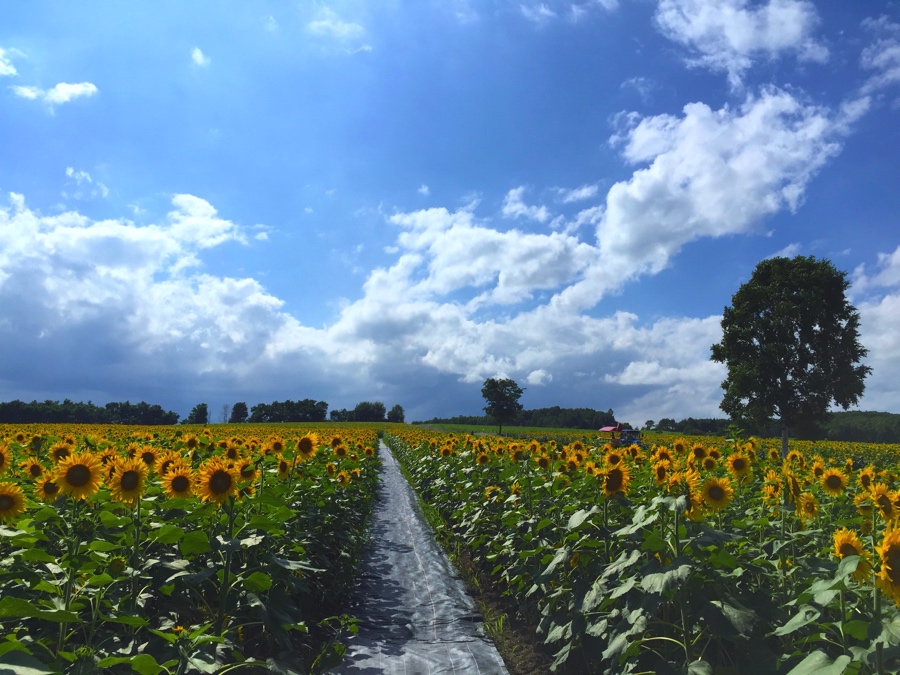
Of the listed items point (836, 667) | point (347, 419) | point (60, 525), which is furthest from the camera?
point (347, 419)

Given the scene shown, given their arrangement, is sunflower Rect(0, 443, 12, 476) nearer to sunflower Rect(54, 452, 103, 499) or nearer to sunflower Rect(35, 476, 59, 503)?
sunflower Rect(35, 476, 59, 503)

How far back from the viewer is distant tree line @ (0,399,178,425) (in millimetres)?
53781

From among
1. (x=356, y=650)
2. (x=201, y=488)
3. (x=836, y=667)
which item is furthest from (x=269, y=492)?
(x=836, y=667)

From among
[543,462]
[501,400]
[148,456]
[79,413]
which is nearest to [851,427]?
[501,400]

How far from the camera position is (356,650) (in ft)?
20.8

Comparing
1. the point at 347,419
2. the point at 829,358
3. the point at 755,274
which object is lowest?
the point at 347,419

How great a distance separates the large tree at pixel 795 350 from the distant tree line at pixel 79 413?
51988 millimetres

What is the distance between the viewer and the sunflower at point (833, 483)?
18.4 ft

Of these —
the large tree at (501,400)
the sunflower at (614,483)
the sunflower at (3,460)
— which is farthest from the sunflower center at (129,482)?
the large tree at (501,400)

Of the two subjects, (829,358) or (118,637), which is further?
(829,358)

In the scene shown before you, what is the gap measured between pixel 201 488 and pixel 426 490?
40.4 ft

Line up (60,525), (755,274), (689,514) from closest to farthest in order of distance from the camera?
(60,525) < (689,514) < (755,274)

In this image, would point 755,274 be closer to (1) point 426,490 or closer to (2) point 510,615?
(1) point 426,490

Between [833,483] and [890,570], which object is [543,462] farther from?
[890,570]
